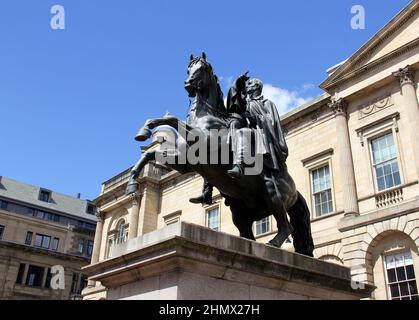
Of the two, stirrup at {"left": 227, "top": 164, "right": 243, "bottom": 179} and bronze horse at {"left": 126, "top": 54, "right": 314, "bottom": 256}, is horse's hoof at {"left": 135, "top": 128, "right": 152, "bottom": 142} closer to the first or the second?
bronze horse at {"left": 126, "top": 54, "right": 314, "bottom": 256}

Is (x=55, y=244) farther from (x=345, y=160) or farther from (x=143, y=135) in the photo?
(x=143, y=135)

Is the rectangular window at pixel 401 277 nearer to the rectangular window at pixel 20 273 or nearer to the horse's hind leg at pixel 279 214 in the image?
the horse's hind leg at pixel 279 214

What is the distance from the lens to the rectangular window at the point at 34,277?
163 ft

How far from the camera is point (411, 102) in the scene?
19.9m

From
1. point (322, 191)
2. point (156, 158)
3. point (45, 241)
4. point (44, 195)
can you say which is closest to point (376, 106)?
point (322, 191)

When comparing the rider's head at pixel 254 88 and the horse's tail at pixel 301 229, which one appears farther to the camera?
the rider's head at pixel 254 88

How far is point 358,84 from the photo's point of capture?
73.3ft

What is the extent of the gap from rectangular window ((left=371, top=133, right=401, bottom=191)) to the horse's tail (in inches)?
554

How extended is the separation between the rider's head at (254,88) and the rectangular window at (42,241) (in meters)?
51.6

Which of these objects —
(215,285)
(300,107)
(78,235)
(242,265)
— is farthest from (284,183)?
(78,235)

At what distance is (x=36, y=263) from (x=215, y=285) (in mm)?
50709

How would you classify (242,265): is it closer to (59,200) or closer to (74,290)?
(74,290)

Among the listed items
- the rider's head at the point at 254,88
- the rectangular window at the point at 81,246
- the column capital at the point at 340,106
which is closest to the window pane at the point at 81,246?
the rectangular window at the point at 81,246

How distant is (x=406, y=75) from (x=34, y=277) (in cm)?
4411
